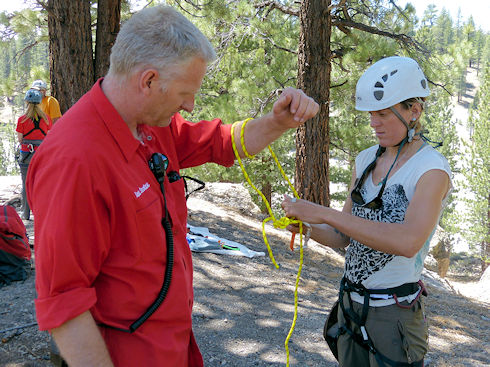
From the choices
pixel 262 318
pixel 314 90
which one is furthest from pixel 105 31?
pixel 262 318

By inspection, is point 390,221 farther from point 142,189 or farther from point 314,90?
point 314,90

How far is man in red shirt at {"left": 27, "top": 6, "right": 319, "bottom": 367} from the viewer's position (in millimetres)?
1275

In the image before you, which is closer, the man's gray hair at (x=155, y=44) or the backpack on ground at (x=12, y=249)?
the man's gray hair at (x=155, y=44)

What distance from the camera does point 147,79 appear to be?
56.4 inches

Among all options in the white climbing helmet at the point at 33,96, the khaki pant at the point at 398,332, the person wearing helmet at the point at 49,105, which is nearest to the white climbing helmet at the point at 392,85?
the khaki pant at the point at 398,332

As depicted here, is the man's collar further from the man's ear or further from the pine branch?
the pine branch

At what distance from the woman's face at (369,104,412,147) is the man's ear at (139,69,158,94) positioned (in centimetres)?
123

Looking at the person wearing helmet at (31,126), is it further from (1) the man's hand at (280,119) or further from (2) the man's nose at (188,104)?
(2) the man's nose at (188,104)

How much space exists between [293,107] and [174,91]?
0.65m

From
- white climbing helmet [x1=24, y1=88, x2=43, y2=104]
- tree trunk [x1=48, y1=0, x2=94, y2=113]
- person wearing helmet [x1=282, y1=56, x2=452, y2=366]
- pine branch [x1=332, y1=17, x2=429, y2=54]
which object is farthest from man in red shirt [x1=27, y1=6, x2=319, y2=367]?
pine branch [x1=332, y1=17, x2=429, y2=54]

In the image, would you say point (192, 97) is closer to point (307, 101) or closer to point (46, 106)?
point (307, 101)

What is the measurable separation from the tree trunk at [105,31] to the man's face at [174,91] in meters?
5.39

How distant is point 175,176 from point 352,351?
4.31ft

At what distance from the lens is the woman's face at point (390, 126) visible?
7.14 feet
